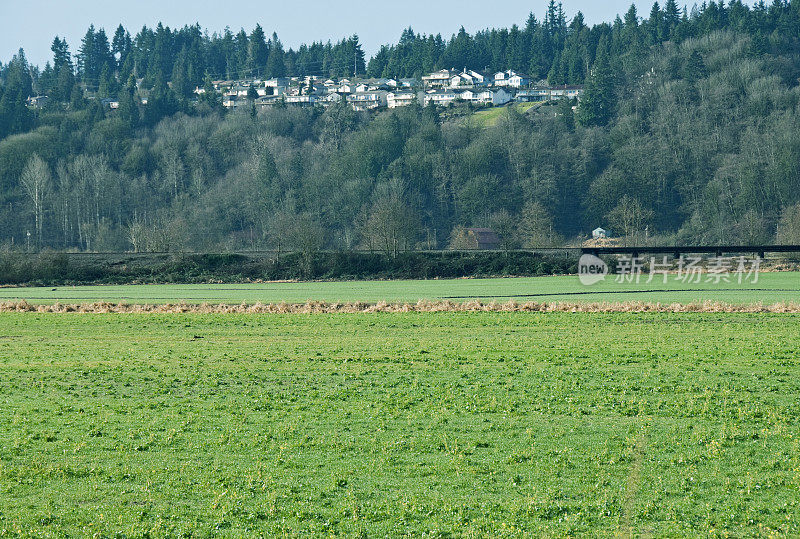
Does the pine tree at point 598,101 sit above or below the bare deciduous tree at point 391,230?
above

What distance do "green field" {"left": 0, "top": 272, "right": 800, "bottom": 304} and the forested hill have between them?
126ft

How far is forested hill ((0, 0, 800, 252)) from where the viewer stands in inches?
4968

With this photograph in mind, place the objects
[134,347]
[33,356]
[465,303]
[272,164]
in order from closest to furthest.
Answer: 1. [33,356]
2. [134,347]
3. [465,303]
4. [272,164]

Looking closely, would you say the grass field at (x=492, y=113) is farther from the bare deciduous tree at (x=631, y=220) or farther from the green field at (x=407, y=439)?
the green field at (x=407, y=439)

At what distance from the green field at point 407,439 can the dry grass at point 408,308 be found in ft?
45.0

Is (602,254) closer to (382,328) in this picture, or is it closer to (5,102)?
(382,328)

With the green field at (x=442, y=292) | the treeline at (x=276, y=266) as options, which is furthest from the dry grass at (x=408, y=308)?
the treeline at (x=276, y=266)

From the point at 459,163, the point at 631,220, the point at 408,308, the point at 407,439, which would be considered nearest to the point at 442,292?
the point at 408,308

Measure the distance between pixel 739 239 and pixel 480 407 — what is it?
324 ft

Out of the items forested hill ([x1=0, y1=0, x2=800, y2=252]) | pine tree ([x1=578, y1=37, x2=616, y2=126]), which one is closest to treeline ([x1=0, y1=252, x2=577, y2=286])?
forested hill ([x1=0, y1=0, x2=800, y2=252])

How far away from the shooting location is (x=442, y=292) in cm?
6159

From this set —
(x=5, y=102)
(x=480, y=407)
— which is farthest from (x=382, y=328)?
(x=5, y=102)

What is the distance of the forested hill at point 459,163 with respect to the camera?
126 metres

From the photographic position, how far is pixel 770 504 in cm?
1219
